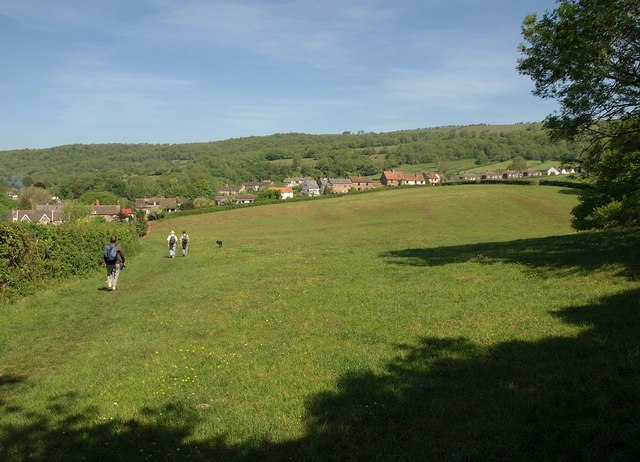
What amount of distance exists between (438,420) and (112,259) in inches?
628

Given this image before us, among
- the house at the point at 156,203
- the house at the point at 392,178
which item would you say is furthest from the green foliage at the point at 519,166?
the house at the point at 156,203

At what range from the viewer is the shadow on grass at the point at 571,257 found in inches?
561

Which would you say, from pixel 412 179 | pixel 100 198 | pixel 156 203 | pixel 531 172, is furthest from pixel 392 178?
pixel 100 198

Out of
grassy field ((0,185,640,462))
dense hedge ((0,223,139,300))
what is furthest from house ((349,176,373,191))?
grassy field ((0,185,640,462))

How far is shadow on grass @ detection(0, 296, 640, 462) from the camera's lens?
16.2 feet

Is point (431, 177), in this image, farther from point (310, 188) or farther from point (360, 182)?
point (310, 188)

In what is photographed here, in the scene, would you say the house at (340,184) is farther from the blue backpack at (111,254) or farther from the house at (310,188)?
the blue backpack at (111,254)

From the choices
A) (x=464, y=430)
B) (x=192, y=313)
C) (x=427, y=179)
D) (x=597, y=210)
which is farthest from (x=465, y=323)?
(x=427, y=179)

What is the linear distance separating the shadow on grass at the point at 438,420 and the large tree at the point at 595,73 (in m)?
12.2

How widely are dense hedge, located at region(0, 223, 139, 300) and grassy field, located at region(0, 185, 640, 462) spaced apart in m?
0.90

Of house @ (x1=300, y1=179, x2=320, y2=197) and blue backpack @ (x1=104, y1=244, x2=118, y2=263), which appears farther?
house @ (x1=300, y1=179, x2=320, y2=197)

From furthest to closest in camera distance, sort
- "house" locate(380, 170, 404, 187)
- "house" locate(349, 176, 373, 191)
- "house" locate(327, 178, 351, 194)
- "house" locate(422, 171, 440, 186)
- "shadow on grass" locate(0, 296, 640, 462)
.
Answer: "house" locate(349, 176, 373, 191), "house" locate(327, 178, 351, 194), "house" locate(422, 171, 440, 186), "house" locate(380, 170, 404, 187), "shadow on grass" locate(0, 296, 640, 462)

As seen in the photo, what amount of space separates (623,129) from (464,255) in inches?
332

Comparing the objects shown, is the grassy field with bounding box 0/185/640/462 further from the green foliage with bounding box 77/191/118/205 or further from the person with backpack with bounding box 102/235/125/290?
the green foliage with bounding box 77/191/118/205
